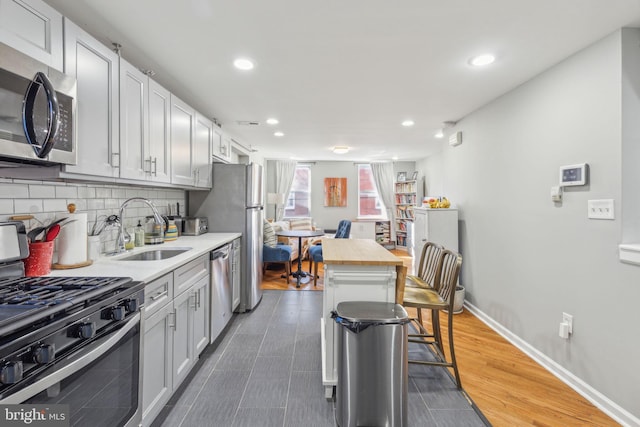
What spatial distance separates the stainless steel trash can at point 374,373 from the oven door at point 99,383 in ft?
3.40

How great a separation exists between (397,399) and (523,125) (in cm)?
250

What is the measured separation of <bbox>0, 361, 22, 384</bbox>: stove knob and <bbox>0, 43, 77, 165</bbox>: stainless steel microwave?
0.76 meters

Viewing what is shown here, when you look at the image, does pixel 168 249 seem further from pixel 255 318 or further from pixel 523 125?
pixel 523 125

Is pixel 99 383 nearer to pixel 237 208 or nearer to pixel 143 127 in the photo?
pixel 143 127

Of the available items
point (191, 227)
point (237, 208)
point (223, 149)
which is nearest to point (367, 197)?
point (223, 149)

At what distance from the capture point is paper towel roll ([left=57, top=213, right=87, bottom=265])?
5.32 ft

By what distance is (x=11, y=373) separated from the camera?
31.6 inches

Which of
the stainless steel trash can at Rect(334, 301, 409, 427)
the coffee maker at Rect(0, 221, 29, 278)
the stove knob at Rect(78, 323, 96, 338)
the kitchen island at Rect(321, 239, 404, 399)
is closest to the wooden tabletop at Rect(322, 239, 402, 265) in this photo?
the kitchen island at Rect(321, 239, 404, 399)

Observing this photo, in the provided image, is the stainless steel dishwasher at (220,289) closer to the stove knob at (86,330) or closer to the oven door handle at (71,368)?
the oven door handle at (71,368)

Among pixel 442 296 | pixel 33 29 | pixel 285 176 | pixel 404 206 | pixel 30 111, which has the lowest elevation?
pixel 442 296

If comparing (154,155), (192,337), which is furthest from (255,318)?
(154,155)

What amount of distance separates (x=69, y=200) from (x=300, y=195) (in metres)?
6.03

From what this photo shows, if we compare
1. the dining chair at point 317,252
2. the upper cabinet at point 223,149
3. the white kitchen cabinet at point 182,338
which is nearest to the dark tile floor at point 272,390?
the white kitchen cabinet at point 182,338

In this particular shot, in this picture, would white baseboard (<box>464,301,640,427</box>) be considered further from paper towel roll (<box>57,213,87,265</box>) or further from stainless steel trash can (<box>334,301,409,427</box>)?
paper towel roll (<box>57,213,87,265</box>)
